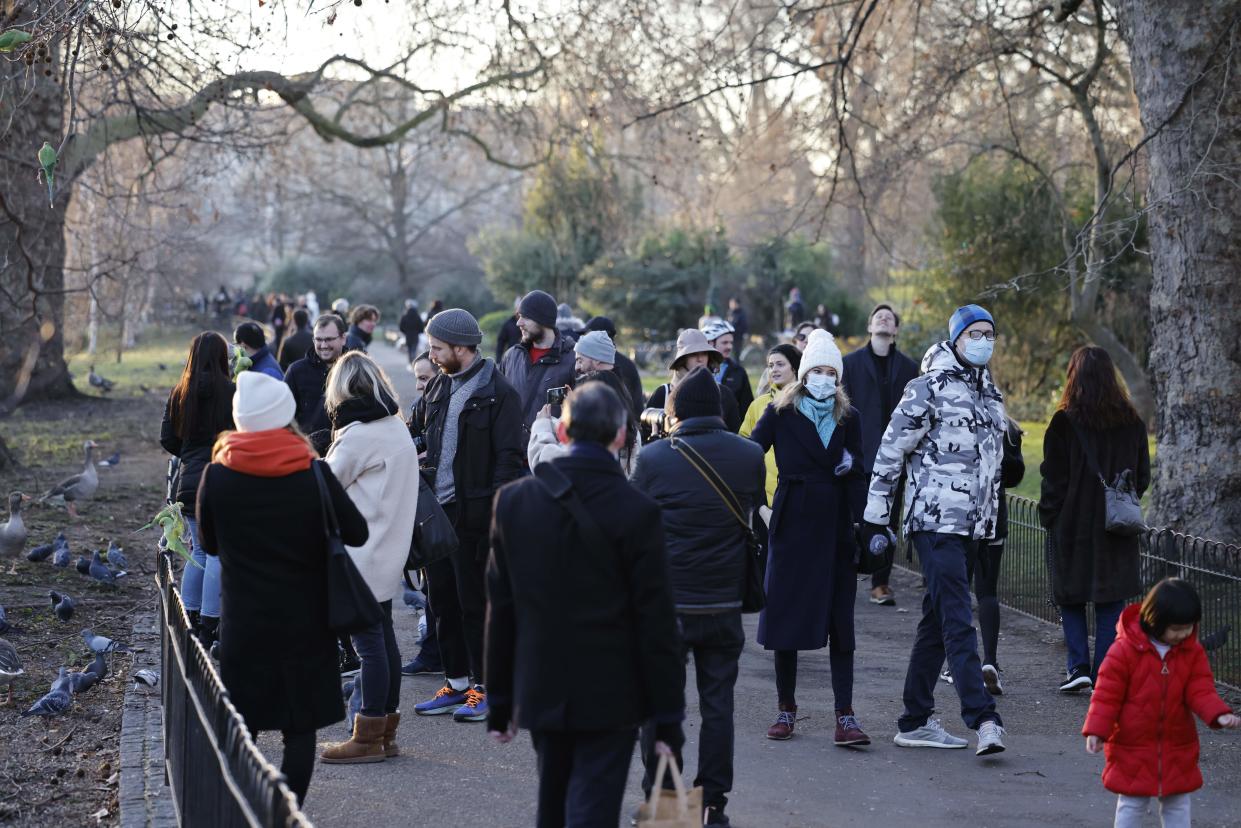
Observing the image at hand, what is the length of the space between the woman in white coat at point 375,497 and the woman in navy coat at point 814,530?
1.75 meters

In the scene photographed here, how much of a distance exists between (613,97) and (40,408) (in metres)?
12.8

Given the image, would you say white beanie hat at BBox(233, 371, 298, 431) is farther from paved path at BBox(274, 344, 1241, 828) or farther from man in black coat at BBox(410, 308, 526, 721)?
man in black coat at BBox(410, 308, 526, 721)

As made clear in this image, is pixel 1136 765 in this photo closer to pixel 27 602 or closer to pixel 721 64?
pixel 27 602

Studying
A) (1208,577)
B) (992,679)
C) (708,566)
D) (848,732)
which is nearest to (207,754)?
(708,566)

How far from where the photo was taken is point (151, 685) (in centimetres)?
830

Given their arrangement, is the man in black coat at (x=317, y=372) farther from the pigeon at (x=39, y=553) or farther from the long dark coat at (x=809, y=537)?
the long dark coat at (x=809, y=537)

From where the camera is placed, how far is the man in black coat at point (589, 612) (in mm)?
4371

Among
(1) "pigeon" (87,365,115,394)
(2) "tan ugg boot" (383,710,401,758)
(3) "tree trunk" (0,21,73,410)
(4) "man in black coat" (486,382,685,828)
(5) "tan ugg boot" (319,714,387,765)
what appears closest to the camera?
(4) "man in black coat" (486,382,685,828)

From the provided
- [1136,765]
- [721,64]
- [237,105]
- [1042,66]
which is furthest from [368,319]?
[1136,765]

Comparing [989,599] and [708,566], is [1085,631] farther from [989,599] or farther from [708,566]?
[708,566]

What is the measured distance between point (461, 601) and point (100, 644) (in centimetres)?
267

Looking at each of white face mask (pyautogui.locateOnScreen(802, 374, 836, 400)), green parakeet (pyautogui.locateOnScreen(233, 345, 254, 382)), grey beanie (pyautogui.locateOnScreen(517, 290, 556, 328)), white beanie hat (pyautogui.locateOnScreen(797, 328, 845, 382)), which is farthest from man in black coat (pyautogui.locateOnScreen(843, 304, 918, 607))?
green parakeet (pyautogui.locateOnScreen(233, 345, 254, 382))

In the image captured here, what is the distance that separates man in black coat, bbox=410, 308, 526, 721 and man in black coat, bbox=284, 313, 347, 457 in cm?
248

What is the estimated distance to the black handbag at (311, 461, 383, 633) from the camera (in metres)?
5.23
